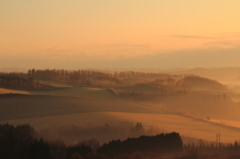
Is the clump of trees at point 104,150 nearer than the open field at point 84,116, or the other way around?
the clump of trees at point 104,150

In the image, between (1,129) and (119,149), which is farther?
(1,129)

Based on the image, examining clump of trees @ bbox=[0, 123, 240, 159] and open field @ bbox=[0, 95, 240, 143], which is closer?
clump of trees @ bbox=[0, 123, 240, 159]

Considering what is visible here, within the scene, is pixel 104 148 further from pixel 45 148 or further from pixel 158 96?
pixel 158 96

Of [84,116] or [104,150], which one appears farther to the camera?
[84,116]

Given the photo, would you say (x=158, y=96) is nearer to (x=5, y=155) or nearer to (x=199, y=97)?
(x=199, y=97)

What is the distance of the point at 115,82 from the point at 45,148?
364 ft

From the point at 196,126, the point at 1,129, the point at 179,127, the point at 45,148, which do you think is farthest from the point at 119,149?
the point at 196,126

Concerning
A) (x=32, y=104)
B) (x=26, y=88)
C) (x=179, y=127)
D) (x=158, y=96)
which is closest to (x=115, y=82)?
(x=158, y=96)

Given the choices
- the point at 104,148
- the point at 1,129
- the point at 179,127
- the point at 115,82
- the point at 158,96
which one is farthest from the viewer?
the point at 115,82

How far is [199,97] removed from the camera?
99125mm

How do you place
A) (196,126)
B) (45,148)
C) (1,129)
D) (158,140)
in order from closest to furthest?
(45,148) < (158,140) < (1,129) < (196,126)

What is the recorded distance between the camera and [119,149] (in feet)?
81.0

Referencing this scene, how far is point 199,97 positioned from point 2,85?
4794 centimetres

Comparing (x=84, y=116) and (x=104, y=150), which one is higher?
(x=104, y=150)
